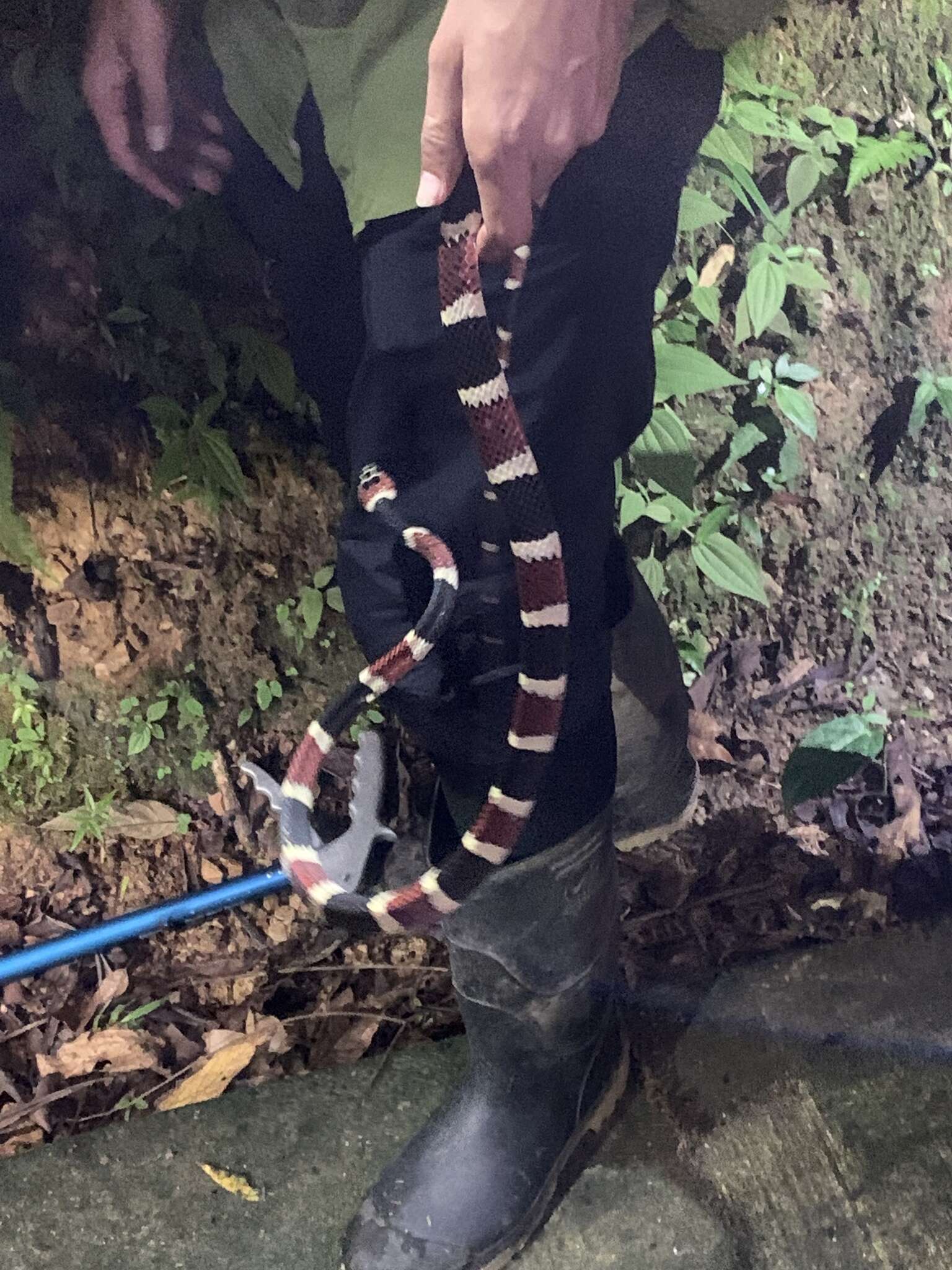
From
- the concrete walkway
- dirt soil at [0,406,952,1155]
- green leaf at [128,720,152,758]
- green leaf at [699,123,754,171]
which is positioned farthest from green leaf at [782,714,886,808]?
green leaf at [128,720,152,758]

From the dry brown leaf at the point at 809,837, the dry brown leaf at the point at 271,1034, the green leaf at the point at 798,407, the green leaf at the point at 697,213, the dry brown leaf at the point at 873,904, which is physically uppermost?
the green leaf at the point at 697,213

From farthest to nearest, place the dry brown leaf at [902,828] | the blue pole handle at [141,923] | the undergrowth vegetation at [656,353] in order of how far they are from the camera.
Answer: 1. the dry brown leaf at [902,828]
2. the blue pole handle at [141,923]
3. the undergrowth vegetation at [656,353]

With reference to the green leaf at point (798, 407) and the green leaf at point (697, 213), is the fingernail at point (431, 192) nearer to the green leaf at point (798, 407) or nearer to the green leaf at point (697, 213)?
the green leaf at point (697, 213)

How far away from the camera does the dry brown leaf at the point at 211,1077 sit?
4.05 feet

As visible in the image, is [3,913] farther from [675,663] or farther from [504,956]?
[675,663]

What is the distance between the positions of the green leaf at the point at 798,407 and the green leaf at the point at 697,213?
20 cm

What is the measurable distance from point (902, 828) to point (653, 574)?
1.71 feet

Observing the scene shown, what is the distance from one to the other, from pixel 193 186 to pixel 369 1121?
1097mm

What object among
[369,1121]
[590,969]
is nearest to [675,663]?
[590,969]

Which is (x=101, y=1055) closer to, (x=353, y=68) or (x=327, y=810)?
(x=327, y=810)

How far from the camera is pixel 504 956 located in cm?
110

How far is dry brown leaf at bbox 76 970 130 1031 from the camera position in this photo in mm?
1178

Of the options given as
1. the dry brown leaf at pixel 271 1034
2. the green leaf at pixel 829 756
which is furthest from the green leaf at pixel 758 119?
the dry brown leaf at pixel 271 1034

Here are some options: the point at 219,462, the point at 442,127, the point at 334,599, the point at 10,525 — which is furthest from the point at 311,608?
the point at 442,127
